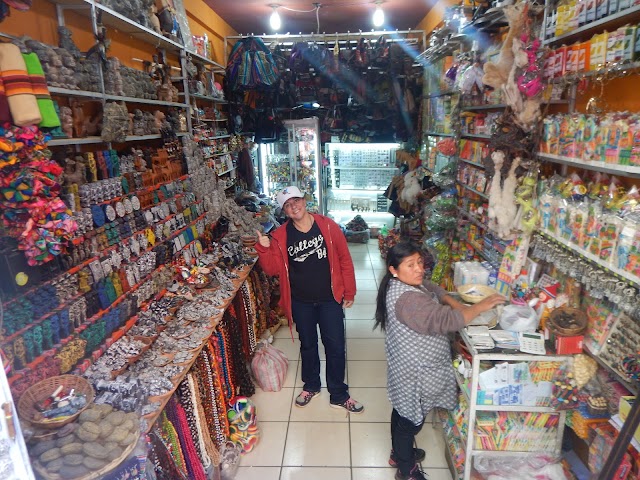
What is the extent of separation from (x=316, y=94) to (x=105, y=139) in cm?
494

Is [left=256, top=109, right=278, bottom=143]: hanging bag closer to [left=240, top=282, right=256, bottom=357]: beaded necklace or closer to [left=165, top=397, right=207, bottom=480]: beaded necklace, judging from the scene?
[left=240, top=282, right=256, bottom=357]: beaded necklace

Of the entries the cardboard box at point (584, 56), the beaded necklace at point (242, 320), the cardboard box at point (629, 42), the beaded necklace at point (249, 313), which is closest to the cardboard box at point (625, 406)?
the cardboard box at point (629, 42)

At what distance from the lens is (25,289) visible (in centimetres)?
208

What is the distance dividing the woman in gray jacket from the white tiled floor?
37cm

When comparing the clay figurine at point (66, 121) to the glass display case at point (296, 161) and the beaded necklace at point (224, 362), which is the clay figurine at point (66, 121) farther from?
the glass display case at point (296, 161)

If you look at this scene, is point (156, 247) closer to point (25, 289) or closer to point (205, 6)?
point (25, 289)

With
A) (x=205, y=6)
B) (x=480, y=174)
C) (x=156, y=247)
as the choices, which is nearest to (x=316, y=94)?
(x=205, y=6)

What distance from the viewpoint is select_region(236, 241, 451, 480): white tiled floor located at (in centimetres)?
292

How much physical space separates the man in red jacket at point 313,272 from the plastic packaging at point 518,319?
3.53 feet

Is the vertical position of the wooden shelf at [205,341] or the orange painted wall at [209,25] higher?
the orange painted wall at [209,25]

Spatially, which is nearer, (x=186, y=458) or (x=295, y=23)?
(x=186, y=458)

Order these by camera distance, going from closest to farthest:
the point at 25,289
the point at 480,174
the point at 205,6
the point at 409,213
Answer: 1. the point at 25,289
2. the point at 480,174
3. the point at 205,6
4. the point at 409,213

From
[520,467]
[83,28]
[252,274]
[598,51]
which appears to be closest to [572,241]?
[598,51]

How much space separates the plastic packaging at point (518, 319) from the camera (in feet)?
8.04
